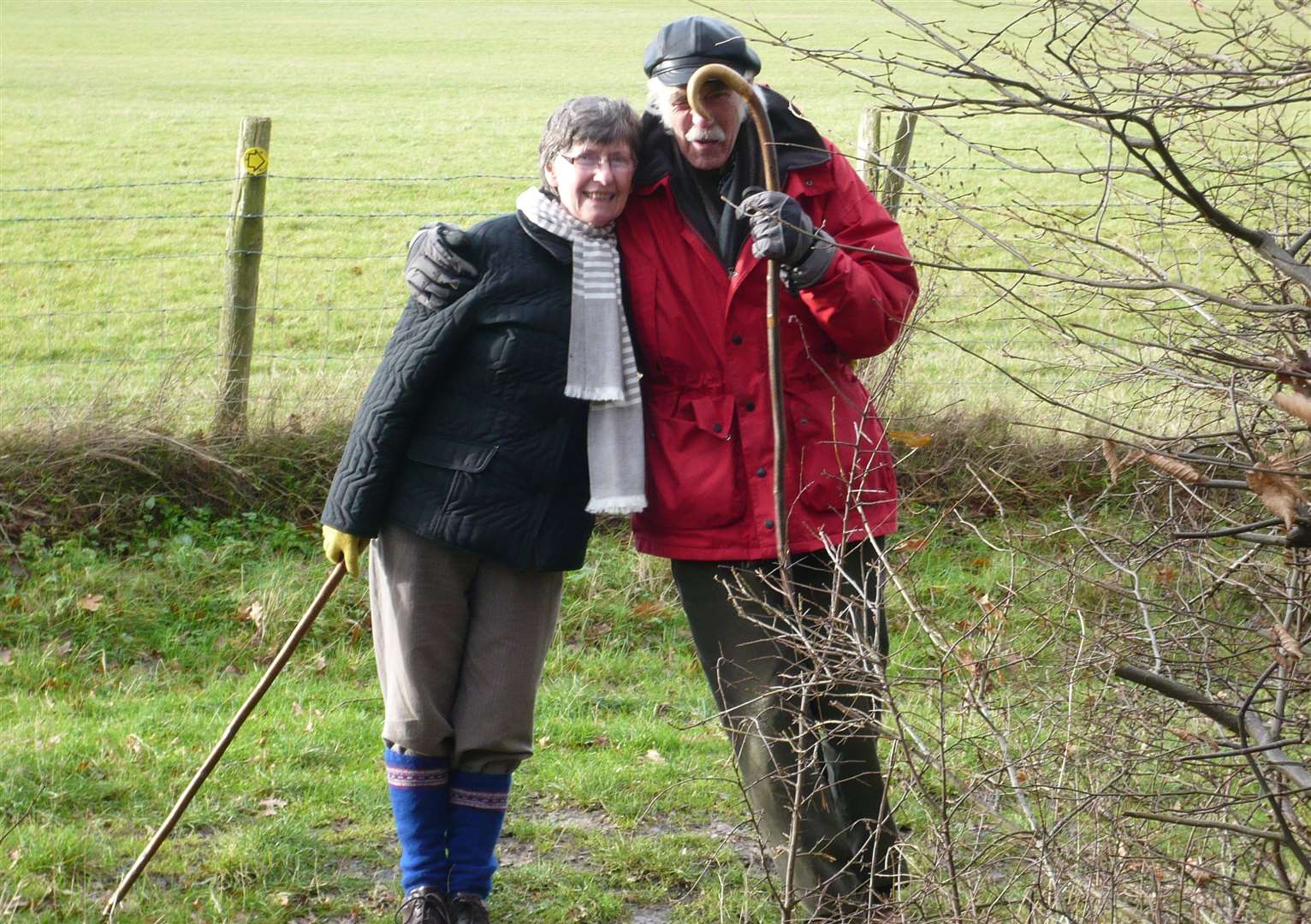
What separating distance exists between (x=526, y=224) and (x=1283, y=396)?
2045 millimetres

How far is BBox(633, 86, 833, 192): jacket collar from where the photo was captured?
3.05 m

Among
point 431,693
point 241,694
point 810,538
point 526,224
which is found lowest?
point 241,694

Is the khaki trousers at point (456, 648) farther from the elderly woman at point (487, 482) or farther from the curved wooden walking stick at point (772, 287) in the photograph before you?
the curved wooden walking stick at point (772, 287)

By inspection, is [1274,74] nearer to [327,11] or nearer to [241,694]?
Answer: [241,694]

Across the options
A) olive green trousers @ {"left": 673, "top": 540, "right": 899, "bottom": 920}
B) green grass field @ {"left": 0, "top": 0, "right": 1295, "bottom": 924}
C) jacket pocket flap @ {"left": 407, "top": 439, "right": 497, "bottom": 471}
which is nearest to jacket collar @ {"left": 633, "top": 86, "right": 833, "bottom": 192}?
green grass field @ {"left": 0, "top": 0, "right": 1295, "bottom": 924}

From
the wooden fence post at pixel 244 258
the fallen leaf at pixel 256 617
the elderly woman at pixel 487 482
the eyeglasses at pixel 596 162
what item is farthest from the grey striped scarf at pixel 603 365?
the wooden fence post at pixel 244 258

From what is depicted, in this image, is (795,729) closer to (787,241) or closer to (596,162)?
(787,241)

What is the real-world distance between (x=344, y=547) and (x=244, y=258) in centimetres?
342

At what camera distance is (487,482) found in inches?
126

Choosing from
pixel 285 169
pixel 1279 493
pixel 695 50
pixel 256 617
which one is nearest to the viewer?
pixel 1279 493

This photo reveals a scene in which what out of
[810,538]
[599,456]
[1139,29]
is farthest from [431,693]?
[1139,29]

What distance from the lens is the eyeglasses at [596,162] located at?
10.0 feet

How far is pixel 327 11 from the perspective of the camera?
124 ft

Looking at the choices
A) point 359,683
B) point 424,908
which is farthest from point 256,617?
point 424,908
